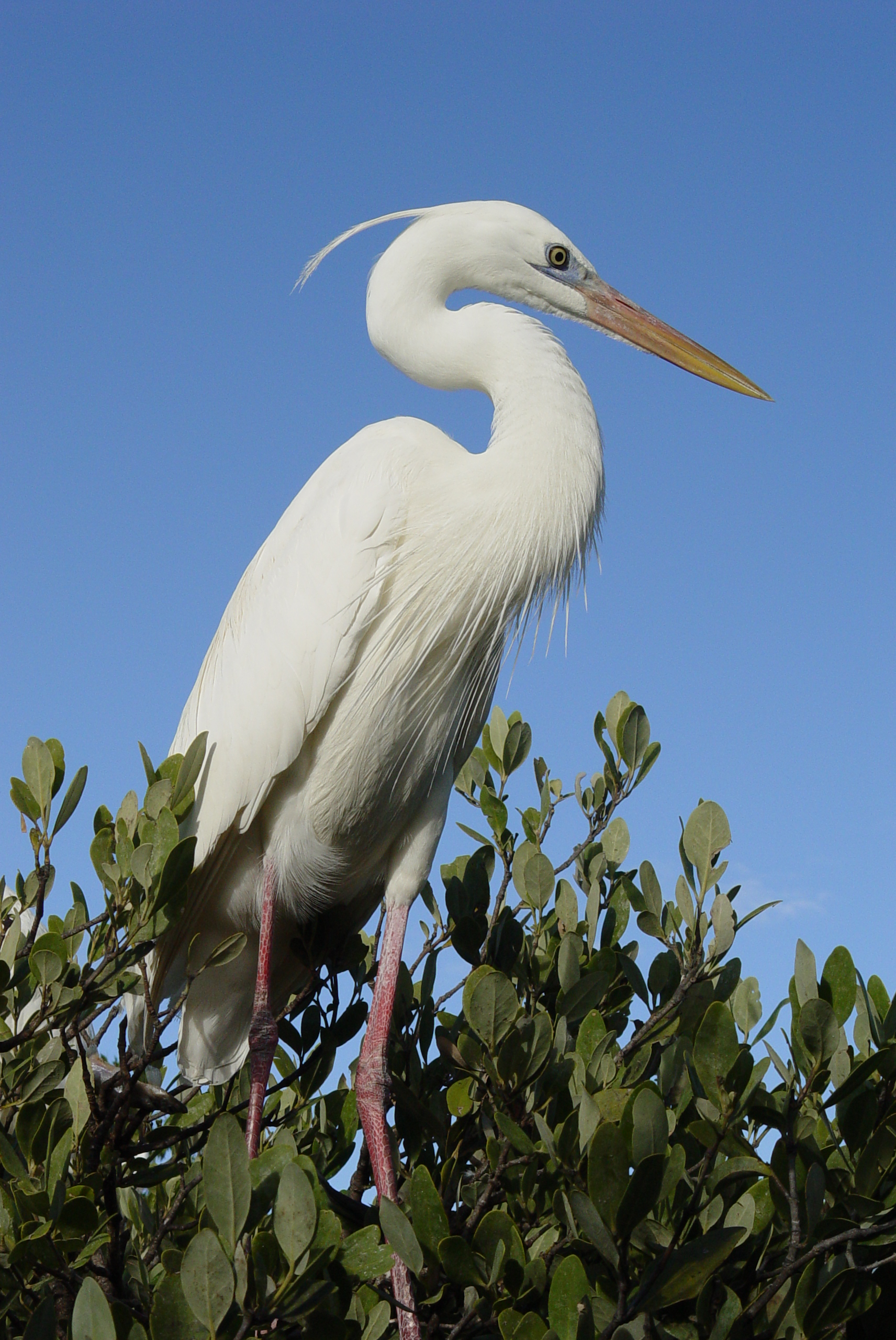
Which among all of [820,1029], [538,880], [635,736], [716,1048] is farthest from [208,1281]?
[635,736]

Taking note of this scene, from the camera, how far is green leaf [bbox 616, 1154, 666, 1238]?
5.47 ft

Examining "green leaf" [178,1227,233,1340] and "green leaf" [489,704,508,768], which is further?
"green leaf" [489,704,508,768]

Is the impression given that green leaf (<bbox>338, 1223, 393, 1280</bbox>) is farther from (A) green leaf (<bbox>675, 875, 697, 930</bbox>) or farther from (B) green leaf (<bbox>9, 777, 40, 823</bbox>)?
(B) green leaf (<bbox>9, 777, 40, 823</bbox>)

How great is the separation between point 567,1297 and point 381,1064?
1.40 metres

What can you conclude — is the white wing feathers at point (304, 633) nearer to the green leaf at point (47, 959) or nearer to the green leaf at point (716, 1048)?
the green leaf at point (47, 959)

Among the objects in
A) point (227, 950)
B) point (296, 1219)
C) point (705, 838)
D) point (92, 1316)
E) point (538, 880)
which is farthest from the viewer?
point (538, 880)

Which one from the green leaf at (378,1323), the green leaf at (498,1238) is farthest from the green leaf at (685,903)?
the green leaf at (378,1323)

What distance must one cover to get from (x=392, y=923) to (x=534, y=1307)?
1.39 metres

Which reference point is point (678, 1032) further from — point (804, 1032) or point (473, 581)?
point (473, 581)

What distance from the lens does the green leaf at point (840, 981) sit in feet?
7.16

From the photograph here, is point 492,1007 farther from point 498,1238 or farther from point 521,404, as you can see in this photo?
point 521,404

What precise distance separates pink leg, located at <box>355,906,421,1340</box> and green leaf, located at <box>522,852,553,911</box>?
0.51 meters

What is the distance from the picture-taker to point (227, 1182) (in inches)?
66.1

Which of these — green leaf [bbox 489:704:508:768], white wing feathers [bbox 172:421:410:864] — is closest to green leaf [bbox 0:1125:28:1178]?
white wing feathers [bbox 172:421:410:864]
